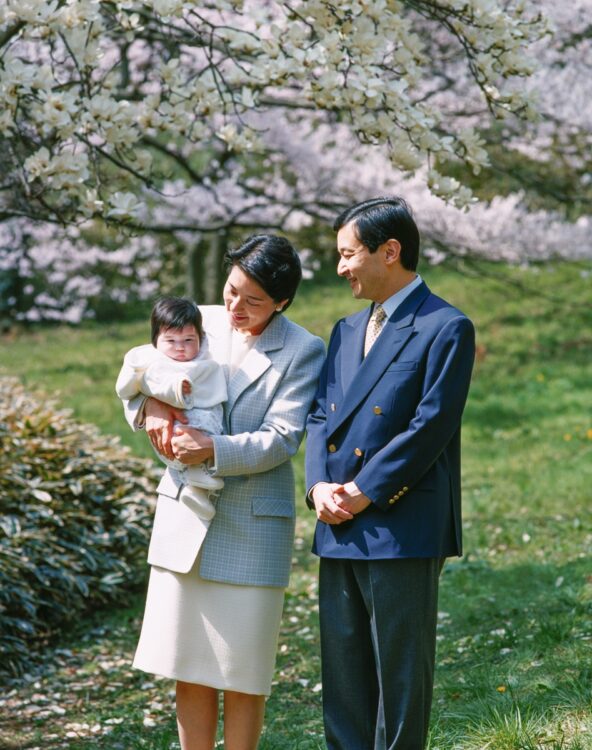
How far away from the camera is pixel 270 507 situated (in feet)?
9.54

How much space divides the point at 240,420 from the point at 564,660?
5.53 feet

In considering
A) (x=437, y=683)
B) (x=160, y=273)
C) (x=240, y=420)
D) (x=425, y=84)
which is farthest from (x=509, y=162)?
(x=240, y=420)

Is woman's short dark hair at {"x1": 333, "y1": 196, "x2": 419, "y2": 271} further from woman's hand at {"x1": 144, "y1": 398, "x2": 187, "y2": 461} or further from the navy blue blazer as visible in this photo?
woman's hand at {"x1": 144, "y1": 398, "x2": 187, "y2": 461}

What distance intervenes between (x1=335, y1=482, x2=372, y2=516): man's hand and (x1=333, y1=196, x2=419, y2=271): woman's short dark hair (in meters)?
0.64

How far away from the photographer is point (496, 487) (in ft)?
23.7

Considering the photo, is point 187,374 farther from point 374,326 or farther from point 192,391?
point 374,326

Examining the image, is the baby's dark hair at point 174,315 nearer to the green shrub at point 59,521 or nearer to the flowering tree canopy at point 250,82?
the flowering tree canopy at point 250,82

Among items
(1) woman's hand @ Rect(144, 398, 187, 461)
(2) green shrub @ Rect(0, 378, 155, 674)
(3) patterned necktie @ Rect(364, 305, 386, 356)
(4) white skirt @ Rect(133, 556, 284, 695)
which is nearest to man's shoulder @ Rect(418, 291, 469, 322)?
(3) patterned necktie @ Rect(364, 305, 386, 356)

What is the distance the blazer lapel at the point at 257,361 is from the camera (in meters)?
2.94

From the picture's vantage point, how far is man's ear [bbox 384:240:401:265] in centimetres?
270

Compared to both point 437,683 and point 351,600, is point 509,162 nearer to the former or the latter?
point 437,683

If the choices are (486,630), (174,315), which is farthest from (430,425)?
(486,630)

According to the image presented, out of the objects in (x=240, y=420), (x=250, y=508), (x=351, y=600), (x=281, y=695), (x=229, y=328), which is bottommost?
(x=281, y=695)

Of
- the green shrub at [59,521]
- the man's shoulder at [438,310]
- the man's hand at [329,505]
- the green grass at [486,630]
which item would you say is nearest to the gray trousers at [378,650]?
the man's hand at [329,505]
